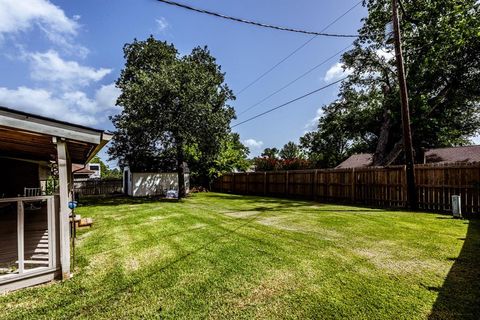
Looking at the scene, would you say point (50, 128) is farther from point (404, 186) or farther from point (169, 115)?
point (404, 186)

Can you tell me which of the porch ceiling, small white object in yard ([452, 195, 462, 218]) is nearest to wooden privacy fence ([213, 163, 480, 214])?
small white object in yard ([452, 195, 462, 218])

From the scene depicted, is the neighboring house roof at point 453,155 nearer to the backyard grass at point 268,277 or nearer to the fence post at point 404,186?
the fence post at point 404,186

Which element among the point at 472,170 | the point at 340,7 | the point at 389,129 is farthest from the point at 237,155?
the point at 472,170

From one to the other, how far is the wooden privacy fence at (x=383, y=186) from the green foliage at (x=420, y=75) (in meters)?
5.26

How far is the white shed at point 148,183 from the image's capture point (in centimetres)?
2012

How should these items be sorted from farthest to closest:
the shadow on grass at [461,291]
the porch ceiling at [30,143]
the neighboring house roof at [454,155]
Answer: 1. the neighboring house roof at [454,155]
2. the porch ceiling at [30,143]
3. the shadow on grass at [461,291]

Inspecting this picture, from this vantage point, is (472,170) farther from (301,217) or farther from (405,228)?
(301,217)

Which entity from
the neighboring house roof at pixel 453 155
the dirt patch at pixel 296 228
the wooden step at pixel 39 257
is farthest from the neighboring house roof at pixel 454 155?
the wooden step at pixel 39 257

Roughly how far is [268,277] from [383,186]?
9.79 meters

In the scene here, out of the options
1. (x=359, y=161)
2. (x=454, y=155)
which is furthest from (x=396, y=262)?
(x=359, y=161)

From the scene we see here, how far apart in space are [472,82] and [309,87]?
984cm

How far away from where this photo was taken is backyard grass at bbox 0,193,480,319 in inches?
110

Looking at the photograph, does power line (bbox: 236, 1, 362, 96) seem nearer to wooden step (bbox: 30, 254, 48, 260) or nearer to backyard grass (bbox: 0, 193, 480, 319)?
backyard grass (bbox: 0, 193, 480, 319)

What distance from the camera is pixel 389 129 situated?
55.9 feet
